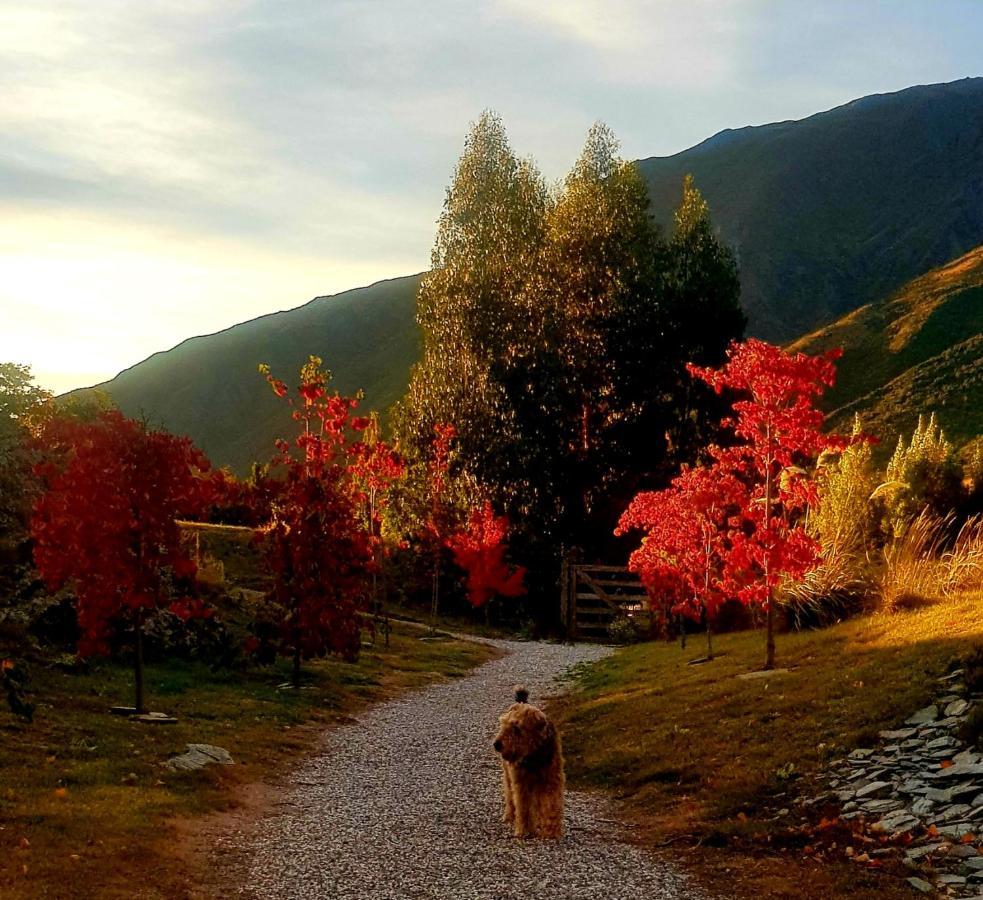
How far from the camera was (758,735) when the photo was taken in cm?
1373

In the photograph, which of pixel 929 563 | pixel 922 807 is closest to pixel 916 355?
pixel 929 563

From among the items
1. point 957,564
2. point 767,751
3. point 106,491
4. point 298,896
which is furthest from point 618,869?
point 957,564

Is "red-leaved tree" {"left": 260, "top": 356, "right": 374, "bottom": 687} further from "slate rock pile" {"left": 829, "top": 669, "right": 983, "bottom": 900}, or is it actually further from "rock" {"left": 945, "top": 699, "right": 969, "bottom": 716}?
"rock" {"left": 945, "top": 699, "right": 969, "bottom": 716}

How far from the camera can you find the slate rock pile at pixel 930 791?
333 inches

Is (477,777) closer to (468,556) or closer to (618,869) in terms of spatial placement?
(618,869)

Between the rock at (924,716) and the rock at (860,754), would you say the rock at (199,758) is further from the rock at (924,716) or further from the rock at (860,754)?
the rock at (924,716)

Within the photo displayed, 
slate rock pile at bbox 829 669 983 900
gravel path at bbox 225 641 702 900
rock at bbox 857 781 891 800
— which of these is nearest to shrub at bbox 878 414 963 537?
slate rock pile at bbox 829 669 983 900

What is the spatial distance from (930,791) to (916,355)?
96410mm

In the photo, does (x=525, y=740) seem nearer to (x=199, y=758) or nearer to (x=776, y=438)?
(x=199, y=758)

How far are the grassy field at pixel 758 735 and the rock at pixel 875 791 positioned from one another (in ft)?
2.49

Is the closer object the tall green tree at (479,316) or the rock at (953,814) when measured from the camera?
the rock at (953,814)

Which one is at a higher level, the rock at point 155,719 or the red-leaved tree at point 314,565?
the red-leaved tree at point 314,565

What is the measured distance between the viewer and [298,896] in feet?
29.0

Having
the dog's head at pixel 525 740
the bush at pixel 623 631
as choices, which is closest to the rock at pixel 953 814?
the dog's head at pixel 525 740
